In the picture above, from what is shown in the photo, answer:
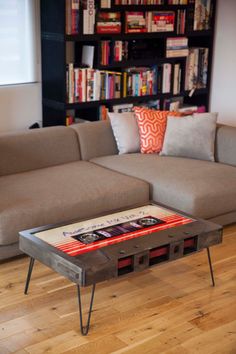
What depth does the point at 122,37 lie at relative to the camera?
18.2 ft

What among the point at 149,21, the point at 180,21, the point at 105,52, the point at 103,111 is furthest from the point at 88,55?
the point at 180,21

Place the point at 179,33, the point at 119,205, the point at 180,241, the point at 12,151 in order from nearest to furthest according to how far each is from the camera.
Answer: the point at 180,241 < the point at 119,205 < the point at 12,151 < the point at 179,33

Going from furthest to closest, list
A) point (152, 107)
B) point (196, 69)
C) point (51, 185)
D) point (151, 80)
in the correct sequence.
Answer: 1. point (196, 69)
2. point (152, 107)
3. point (151, 80)
4. point (51, 185)

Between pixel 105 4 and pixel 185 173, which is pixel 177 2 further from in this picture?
pixel 185 173

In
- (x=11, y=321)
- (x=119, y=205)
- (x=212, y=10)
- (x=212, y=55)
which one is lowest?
(x=11, y=321)

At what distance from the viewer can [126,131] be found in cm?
475

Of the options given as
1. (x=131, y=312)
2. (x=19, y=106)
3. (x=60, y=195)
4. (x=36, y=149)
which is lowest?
(x=131, y=312)

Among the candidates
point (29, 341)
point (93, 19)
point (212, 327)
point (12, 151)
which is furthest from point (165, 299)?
point (93, 19)

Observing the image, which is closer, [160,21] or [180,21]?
[160,21]

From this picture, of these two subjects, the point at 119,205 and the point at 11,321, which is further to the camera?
the point at 119,205

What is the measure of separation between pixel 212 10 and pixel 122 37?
116 cm

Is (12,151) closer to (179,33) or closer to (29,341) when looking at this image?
(29,341)

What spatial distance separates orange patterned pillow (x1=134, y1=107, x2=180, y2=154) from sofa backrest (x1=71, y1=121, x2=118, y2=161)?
0.78 feet

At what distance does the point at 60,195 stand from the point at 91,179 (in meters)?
0.37
